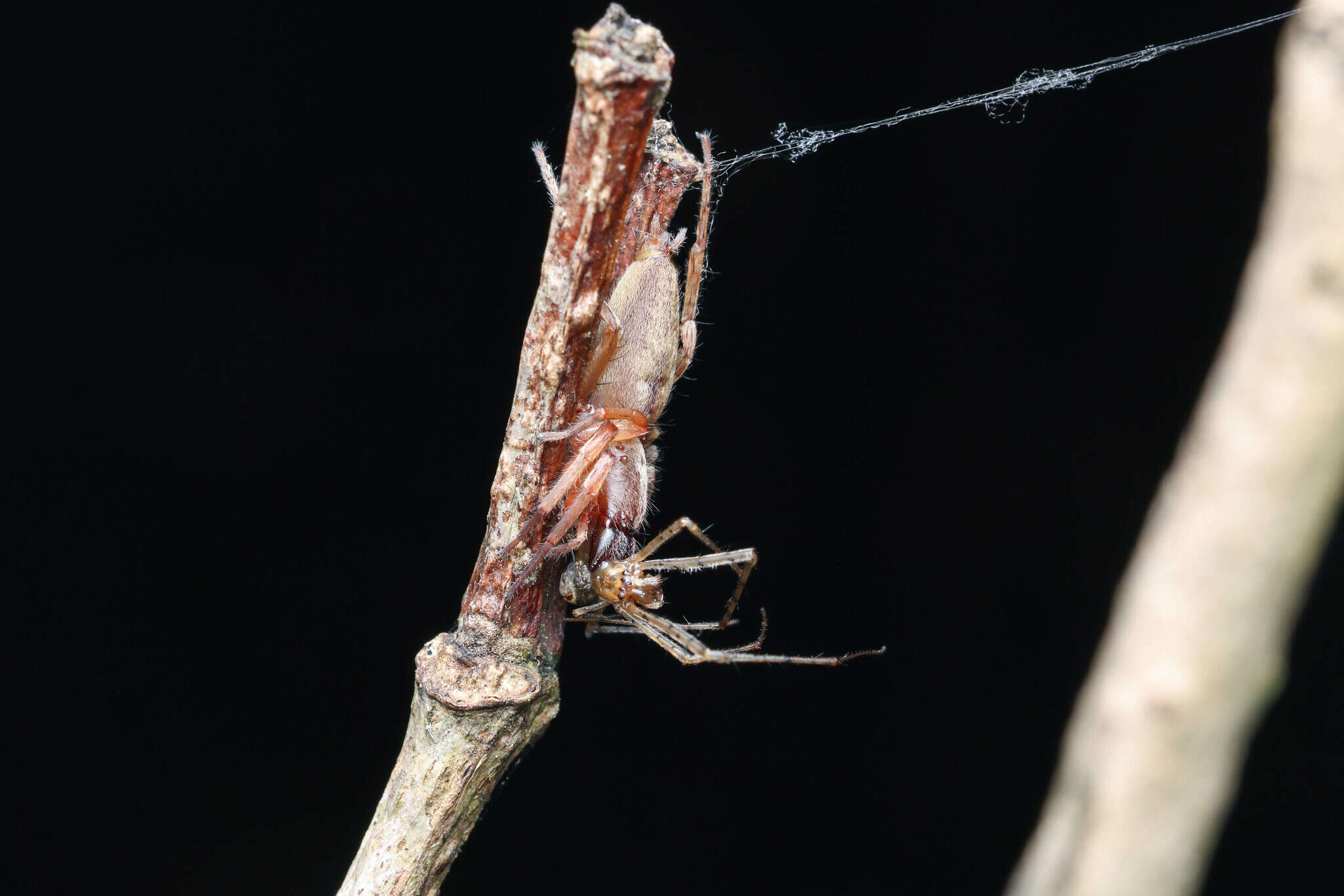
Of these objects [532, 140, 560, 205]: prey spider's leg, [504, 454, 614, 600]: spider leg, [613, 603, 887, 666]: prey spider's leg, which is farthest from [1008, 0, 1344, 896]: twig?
[532, 140, 560, 205]: prey spider's leg

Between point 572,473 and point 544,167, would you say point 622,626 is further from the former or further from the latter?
point 544,167

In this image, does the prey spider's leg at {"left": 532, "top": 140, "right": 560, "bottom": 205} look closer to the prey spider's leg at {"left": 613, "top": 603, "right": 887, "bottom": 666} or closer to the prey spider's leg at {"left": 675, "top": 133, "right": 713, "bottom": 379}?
the prey spider's leg at {"left": 675, "top": 133, "right": 713, "bottom": 379}

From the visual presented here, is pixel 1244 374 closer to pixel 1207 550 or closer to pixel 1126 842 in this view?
pixel 1207 550

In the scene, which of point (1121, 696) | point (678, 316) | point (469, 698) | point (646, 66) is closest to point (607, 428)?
point (678, 316)

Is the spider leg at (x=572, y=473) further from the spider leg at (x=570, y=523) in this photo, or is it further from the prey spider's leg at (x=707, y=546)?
the prey spider's leg at (x=707, y=546)

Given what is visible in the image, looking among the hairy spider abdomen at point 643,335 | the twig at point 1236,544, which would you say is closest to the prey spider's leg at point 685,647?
the hairy spider abdomen at point 643,335

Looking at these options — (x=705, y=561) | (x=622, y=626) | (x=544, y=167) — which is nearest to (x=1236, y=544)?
(x=705, y=561)
